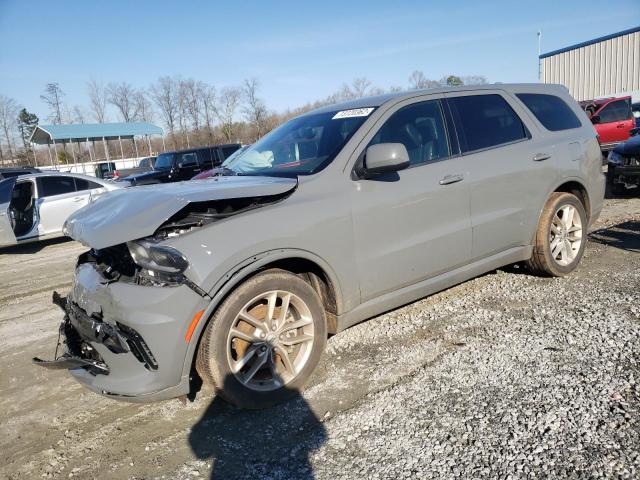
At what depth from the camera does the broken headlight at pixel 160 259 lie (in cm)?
258

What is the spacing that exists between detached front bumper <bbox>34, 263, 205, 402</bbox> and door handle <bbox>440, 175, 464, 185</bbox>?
2.13 meters

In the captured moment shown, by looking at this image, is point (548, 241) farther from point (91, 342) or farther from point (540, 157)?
point (91, 342)

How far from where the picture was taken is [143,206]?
275 centimetres

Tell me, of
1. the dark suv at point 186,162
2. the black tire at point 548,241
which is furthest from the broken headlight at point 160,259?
the dark suv at point 186,162

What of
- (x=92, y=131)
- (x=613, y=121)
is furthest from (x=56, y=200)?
(x=92, y=131)

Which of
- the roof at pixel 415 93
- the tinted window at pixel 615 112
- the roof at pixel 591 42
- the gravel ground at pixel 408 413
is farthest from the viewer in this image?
the roof at pixel 591 42

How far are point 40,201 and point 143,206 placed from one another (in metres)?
8.43

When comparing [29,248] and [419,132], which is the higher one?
[419,132]

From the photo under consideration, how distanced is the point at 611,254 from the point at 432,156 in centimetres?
322

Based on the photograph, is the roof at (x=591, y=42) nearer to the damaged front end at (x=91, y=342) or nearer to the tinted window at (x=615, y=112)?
the tinted window at (x=615, y=112)

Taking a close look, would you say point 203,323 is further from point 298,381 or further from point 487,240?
point 487,240

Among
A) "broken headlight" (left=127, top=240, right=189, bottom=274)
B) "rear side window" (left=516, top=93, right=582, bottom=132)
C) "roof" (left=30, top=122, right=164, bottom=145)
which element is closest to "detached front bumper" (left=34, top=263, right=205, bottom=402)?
"broken headlight" (left=127, top=240, right=189, bottom=274)

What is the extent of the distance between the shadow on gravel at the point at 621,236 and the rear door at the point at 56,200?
9623 millimetres

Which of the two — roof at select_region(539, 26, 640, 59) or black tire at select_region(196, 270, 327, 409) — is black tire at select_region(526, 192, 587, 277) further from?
roof at select_region(539, 26, 640, 59)
